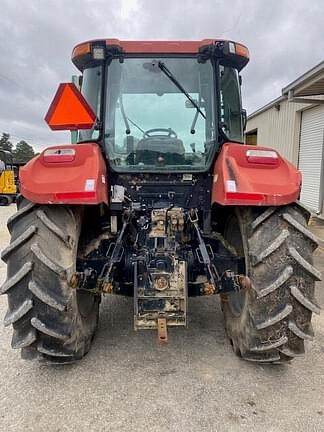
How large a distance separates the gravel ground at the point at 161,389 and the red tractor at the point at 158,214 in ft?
0.62

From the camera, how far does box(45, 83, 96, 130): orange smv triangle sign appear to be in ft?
9.38

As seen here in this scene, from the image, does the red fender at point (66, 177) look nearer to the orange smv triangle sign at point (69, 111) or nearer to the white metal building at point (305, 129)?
the orange smv triangle sign at point (69, 111)

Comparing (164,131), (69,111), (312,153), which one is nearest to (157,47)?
(164,131)

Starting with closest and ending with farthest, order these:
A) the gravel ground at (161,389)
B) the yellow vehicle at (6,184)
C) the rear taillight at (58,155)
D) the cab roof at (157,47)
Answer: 1. the gravel ground at (161,389)
2. the rear taillight at (58,155)
3. the cab roof at (157,47)
4. the yellow vehicle at (6,184)

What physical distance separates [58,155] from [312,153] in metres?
10.9

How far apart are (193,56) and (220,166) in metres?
1.01

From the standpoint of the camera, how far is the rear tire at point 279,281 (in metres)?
2.63

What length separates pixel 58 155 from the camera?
113 inches

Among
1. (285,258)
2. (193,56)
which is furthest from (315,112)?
(285,258)

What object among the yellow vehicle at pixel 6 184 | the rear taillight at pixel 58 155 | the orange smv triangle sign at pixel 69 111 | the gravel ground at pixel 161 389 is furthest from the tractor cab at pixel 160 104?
the yellow vehicle at pixel 6 184

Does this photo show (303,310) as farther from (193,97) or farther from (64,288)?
(193,97)

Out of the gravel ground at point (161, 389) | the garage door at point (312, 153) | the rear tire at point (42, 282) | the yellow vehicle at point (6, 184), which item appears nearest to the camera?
the gravel ground at point (161, 389)

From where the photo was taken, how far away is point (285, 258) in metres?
2.65

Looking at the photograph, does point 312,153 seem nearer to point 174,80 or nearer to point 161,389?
point 174,80
